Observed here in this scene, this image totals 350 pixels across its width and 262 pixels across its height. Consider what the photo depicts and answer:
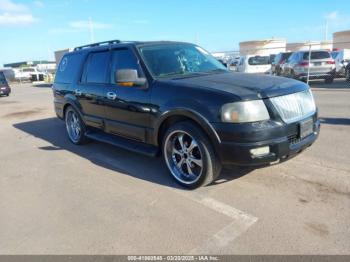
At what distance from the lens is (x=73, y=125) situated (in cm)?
705

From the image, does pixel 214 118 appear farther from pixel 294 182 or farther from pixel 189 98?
pixel 294 182

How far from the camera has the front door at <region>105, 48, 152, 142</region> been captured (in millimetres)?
4688

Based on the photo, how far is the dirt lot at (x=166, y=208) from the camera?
3.09 metres

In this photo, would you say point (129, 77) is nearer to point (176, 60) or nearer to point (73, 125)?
point (176, 60)

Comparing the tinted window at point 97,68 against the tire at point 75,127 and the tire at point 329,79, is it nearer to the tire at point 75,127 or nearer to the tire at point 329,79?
the tire at point 75,127

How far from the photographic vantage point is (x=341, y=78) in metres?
19.8

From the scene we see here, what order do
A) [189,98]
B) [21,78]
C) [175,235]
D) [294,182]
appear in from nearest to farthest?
[175,235] < [189,98] < [294,182] < [21,78]

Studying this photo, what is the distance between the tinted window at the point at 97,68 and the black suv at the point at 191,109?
0.06ft

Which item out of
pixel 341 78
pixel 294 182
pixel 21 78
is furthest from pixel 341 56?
pixel 21 78

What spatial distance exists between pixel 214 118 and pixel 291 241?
1.50m

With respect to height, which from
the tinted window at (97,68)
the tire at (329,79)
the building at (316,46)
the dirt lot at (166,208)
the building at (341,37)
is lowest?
the dirt lot at (166,208)

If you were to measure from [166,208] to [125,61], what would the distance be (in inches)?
97.1

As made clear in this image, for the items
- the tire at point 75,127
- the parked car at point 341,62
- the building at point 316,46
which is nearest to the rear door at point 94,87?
the tire at point 75,127

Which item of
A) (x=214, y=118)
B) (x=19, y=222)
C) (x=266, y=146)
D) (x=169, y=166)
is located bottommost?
(x=19, y=222)
